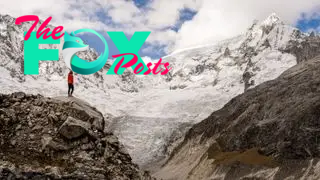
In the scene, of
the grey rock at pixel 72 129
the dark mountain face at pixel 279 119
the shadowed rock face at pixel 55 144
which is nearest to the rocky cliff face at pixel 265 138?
the dark mountain face at pixel 279 119

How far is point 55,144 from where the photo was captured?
2702 cm

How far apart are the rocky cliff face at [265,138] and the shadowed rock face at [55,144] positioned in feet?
133

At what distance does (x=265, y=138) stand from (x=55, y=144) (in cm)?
6070

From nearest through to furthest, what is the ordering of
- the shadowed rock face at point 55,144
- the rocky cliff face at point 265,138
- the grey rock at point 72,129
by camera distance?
the shadowed rock face at point 55,144, the grey rock at point 72,129, the rocky cliff face at point 265,138

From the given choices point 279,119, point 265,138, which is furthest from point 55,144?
point 279,119

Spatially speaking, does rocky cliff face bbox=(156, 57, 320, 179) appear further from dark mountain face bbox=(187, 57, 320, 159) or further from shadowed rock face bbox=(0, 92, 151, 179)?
shadowed rock face bbox=(0, 92, 151, 179)

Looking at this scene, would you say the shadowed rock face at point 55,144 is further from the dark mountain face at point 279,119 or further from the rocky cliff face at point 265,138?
the dark mountain face at point 279,119

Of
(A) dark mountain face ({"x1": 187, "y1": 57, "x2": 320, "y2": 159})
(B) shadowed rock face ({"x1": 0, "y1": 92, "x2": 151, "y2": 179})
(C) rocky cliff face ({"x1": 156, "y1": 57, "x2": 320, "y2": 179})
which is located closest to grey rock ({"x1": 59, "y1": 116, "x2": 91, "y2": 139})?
(B) shadowed rock face ({"x1": 0, "y1": 92, "x2": 151, "y2": 179})

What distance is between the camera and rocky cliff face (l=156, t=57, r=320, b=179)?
73125 millimetres

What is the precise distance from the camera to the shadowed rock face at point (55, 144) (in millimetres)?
25188

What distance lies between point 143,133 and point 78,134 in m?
161

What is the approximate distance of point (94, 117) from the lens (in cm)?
3016

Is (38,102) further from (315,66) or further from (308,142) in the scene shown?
(315,66)

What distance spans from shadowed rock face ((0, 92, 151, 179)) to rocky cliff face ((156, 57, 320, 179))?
133 ft
